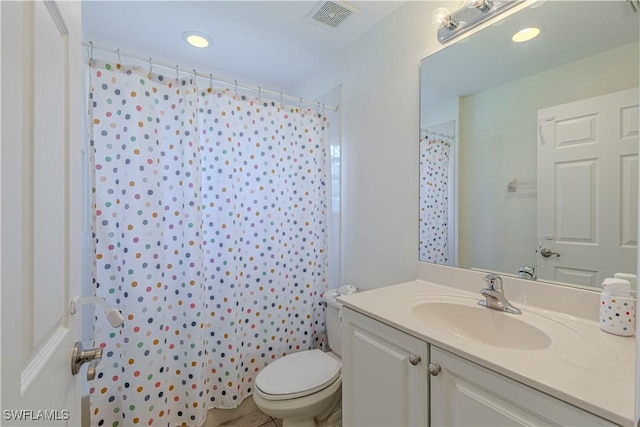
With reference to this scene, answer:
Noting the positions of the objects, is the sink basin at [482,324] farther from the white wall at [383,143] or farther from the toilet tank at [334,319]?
the toilet tank at [334,319]

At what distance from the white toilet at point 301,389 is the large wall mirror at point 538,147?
2.72 ft

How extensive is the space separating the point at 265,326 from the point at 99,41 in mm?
2240

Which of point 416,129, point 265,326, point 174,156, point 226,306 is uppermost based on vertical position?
point 416,129

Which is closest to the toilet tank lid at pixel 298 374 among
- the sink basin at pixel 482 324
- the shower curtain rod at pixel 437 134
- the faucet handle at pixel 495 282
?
the sink basin at pixel 482 324

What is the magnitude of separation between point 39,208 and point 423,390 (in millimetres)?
1068

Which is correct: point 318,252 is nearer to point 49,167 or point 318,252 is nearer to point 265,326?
point 265,326

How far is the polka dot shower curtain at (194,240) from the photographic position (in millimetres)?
1378

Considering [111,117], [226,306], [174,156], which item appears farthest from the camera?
[226,306]

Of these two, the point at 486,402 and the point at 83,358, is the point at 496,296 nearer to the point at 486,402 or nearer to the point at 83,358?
the point at 486,402

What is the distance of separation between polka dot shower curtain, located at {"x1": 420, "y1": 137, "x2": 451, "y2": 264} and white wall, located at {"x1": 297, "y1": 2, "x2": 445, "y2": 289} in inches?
1.8

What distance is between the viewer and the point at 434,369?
84 centimetres

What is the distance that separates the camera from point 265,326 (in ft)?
6.13

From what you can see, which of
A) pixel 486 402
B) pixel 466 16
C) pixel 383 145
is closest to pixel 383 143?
pixel 383 145

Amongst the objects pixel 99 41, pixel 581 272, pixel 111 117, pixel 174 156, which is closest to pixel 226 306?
pixel 174 156
